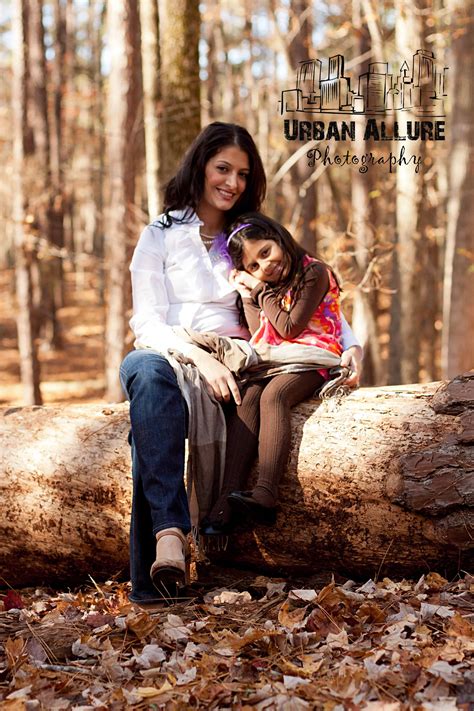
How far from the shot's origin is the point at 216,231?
4.46 meters

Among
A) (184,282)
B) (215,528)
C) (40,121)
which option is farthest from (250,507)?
(40,121)

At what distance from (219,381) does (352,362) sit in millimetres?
802

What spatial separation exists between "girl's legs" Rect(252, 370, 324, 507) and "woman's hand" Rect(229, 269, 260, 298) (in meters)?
0.57

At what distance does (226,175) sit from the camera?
4273mm

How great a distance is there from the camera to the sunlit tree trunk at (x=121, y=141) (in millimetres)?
8312

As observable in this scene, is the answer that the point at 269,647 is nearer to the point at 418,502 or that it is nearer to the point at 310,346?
the point at 418,502

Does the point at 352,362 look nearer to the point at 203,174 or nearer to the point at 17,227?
the point at 203,174

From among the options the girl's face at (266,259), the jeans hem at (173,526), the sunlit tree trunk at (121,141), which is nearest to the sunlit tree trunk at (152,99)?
the sunlit tree trunk at (121,141)

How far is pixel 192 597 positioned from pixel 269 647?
79 centimetres

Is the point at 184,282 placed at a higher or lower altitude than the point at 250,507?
higher

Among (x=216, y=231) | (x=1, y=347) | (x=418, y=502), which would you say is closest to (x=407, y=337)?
(x=216, y=231)

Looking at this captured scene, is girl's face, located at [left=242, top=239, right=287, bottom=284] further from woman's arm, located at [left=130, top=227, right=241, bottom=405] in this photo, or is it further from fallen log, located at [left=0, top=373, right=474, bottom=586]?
fallen log, located at [left=0, top=373, right=474, bottom=586]

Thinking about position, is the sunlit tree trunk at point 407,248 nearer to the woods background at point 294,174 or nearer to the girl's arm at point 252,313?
the woods background at point 294,174

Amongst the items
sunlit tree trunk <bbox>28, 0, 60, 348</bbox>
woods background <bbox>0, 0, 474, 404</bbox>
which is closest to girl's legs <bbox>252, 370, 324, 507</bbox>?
woods background <bbox>0, 0, 474, 404</bbox>
